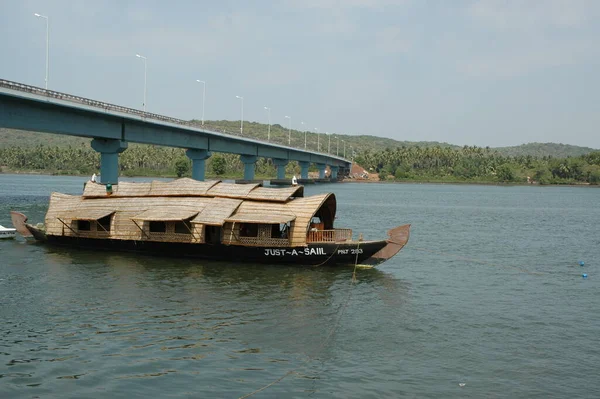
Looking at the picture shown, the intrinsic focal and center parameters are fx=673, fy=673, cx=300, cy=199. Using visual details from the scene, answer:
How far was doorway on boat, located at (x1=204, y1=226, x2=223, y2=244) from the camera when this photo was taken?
39000mm

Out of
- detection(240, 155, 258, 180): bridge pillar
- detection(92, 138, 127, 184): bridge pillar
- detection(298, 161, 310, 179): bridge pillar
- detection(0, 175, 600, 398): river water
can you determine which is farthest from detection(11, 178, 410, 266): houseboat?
detection(298, 161, 310, 179): bridge pillar

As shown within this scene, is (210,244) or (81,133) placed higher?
(81,133)

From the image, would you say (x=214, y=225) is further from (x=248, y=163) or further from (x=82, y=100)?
(x=248, y=163)

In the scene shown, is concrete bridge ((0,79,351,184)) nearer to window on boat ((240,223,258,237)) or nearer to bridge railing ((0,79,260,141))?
bridge railing ((0,79,260,141))

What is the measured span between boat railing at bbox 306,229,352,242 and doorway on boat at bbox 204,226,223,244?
526cm

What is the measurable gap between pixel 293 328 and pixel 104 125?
58684 mm

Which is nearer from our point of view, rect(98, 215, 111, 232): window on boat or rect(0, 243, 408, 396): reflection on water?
rect(0, 243, 408, 396): reflection on water

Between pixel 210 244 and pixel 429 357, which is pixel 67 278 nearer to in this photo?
pixel 210 244

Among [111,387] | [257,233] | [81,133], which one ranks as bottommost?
[111,387]

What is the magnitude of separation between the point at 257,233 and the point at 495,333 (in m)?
16.1

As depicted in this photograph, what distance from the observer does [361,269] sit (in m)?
38.0

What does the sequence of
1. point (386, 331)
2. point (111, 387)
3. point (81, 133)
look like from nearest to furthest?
1. point (111, 387)
2. point (386, 331)
3. point (81, 133)

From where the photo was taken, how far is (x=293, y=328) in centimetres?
2539

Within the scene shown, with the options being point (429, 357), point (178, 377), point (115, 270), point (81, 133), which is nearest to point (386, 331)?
point (429, 357)
